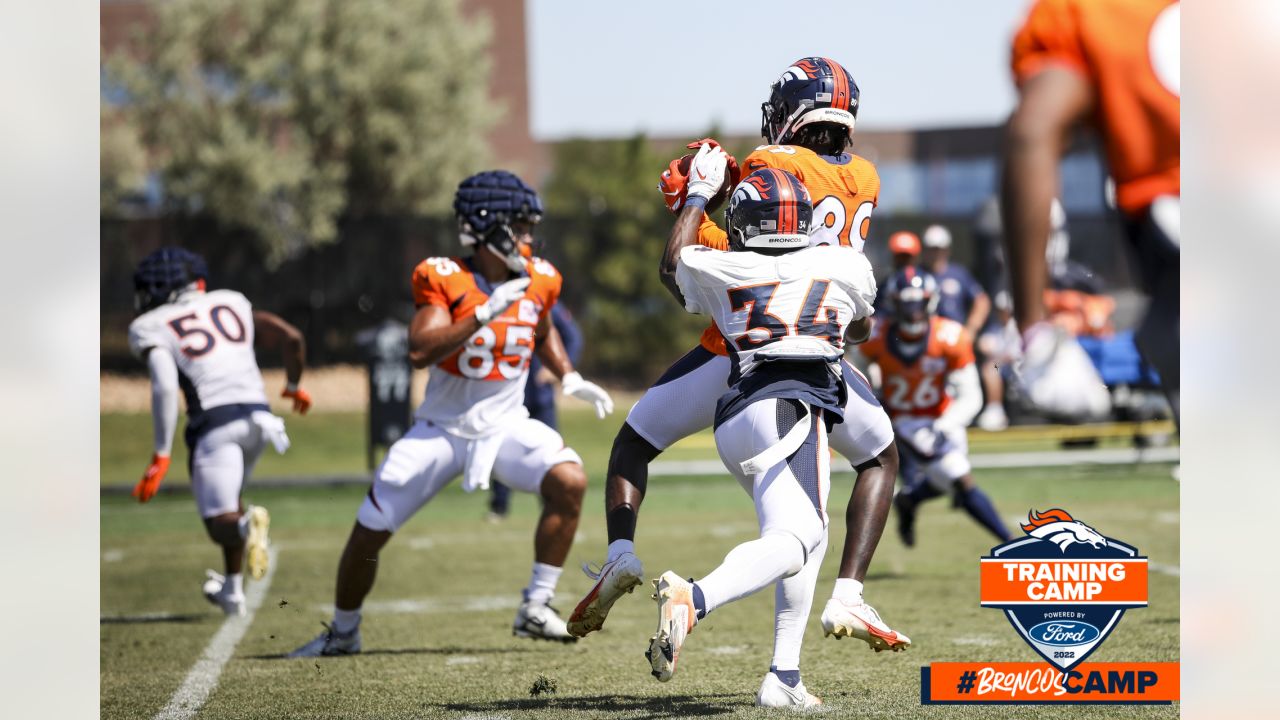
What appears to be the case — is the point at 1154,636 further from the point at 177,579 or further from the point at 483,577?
the point at 177,579

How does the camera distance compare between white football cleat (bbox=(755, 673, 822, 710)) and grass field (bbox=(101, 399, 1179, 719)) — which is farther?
grass field (bbox=(101, 399, 1179, 719))

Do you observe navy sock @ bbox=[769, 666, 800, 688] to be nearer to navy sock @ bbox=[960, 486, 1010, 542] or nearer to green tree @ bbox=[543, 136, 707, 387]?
navy sock @ bbox=[960, 486, 1010, 542]

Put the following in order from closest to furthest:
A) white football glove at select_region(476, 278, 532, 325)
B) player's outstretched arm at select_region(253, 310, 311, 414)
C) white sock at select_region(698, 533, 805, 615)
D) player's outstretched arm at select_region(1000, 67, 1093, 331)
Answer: player's outstretched arm at select_region(1000, 67, 1093, 331), white sock at select_region(698, 533, 805, 615), white football glove at select_region(476, 278, 532, 325), player's outstretched arm at select_region(253, 310, 311, 414)

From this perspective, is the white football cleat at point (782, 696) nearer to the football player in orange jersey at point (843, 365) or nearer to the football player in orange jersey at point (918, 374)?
the football player in orange jersey at point (843, 365)

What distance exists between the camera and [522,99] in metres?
31.6

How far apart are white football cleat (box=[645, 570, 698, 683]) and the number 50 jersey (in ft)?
1.84

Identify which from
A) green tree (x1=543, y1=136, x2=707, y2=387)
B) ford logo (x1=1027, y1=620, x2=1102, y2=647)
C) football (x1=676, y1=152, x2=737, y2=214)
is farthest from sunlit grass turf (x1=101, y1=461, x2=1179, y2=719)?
green tree (x1=543, y1=136, x2=707, y2=387)

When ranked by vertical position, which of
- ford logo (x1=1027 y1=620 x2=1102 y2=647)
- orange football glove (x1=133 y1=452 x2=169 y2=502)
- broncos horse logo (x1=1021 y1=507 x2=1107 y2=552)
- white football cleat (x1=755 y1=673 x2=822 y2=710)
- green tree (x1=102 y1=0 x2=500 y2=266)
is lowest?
white football cleat (x1=755 y1=673 x2=822 y2=710)

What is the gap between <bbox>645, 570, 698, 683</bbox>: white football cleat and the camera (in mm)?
3736

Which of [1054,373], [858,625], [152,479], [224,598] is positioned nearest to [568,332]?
[224,598]

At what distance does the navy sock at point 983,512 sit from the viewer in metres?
7.56

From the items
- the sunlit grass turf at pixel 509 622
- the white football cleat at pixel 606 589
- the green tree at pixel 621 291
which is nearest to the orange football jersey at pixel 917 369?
the sunlit grass turf at pixel 509 622

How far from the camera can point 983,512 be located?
7.58 meters
